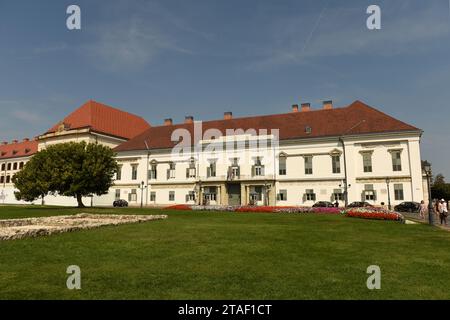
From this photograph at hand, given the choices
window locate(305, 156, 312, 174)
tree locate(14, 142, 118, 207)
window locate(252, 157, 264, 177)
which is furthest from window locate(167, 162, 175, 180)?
window locate(305, 156, 312, 174)

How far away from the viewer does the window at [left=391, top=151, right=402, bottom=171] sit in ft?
135

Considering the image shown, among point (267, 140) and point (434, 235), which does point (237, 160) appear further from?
point (434, 235)

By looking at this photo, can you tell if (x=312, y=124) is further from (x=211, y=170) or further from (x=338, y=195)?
(x=211, y=170)

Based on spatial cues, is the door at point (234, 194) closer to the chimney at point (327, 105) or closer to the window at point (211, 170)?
the window at point (211, 170)

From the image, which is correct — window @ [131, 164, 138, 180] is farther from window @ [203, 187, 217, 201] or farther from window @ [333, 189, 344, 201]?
window @ [333, 189, 344, 201]

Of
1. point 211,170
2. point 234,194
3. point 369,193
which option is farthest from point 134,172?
point 369,193

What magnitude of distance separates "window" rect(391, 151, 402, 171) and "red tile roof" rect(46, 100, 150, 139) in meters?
48.5

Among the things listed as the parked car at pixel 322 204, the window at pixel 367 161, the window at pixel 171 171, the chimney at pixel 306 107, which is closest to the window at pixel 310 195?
the parked car at pixel 322 204

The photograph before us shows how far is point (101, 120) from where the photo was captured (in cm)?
6462

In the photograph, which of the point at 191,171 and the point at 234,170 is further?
the point at 191,171

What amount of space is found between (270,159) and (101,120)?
3547cm

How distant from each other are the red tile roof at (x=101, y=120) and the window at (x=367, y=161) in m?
45.3
